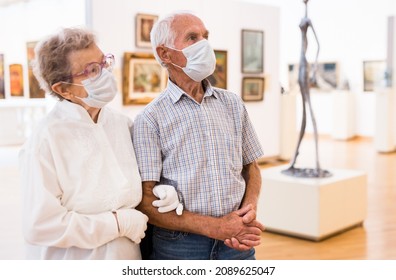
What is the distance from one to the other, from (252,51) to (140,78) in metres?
3.39

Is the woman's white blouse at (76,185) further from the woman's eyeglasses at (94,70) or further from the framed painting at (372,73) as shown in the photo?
the framed painting at (372,73)

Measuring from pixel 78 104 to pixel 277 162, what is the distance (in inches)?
431

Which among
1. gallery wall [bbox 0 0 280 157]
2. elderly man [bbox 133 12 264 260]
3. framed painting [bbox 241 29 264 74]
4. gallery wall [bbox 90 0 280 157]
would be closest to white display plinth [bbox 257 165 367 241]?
gallery wall [bbox 0 0 280 157]

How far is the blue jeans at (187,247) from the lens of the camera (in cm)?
256

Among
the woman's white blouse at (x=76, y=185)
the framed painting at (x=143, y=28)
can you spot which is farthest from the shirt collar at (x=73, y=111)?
the framed painting at (x=143, y=28)

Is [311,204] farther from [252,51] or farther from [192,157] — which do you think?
[252,51]

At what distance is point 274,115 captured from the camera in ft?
42.3

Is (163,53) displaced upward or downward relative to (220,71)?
downward

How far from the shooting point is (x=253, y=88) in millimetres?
12180

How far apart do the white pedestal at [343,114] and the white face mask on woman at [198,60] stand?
51.5ft

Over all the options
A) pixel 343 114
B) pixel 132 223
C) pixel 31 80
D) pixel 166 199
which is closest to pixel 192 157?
pixel 166 199

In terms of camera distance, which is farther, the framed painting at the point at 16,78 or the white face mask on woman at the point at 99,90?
the framed painting at the point at 16,78
